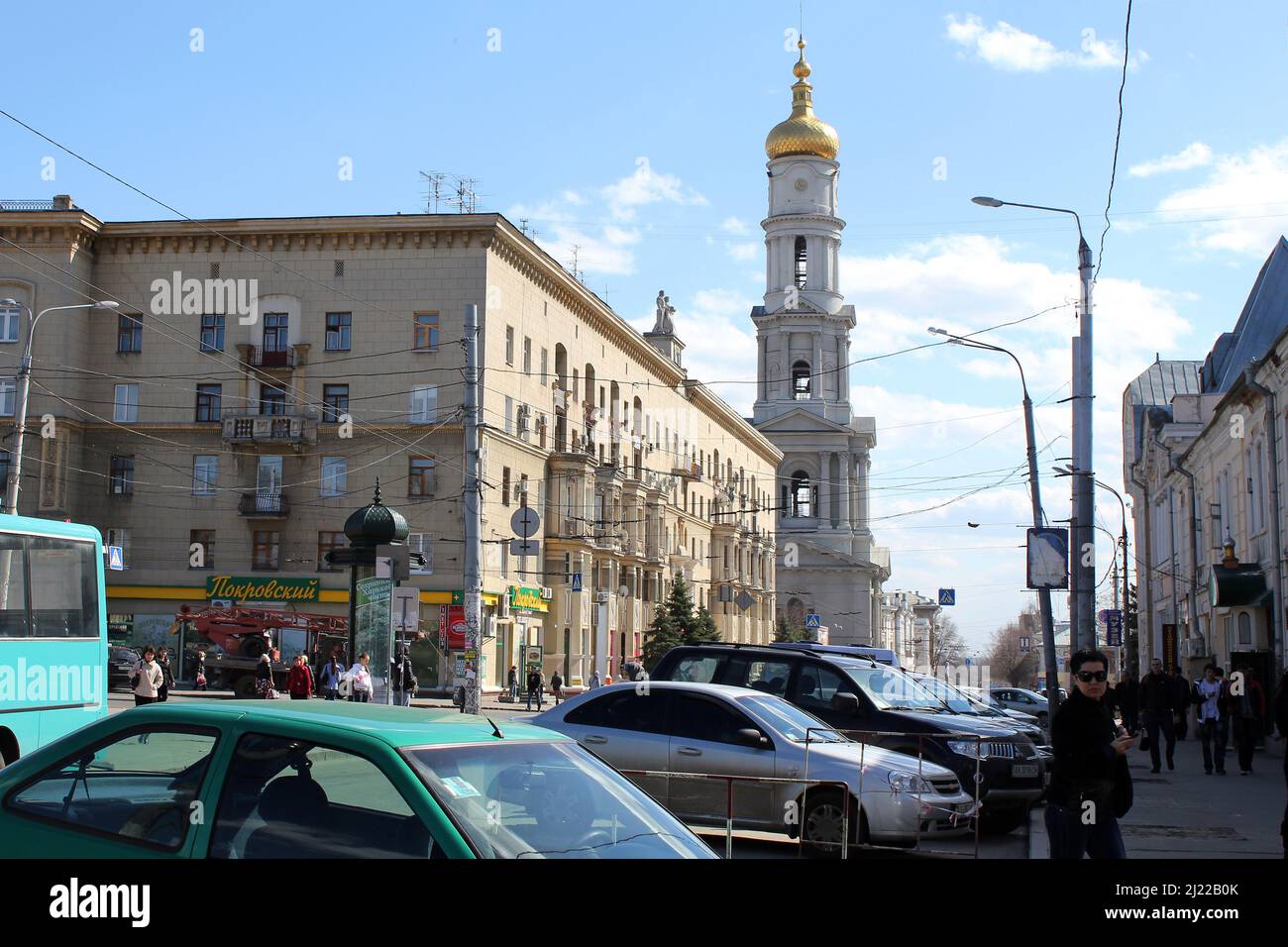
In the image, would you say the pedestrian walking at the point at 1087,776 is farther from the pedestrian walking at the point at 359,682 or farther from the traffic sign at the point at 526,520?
the traffic sign at the point at 526,520

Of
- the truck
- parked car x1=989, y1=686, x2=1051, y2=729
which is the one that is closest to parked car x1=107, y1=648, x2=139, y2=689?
the truck

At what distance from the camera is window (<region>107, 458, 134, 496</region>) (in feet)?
171

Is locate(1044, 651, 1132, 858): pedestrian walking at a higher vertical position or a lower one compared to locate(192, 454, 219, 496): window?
lower

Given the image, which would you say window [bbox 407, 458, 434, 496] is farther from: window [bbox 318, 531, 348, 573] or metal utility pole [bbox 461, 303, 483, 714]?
metal utility pole [bbox 461, 303, 483, 714]

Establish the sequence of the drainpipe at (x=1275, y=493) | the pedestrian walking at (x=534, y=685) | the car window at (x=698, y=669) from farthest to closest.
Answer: the pedestrian walking at (x=534, y=685) → the drainpipe at (x=1275, y=493) → the car window at (x=698, y=669)

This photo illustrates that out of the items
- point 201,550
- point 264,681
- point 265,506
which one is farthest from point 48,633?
point 201,550

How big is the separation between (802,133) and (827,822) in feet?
325

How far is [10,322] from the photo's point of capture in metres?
51.7

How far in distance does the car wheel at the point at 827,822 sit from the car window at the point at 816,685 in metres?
3.78

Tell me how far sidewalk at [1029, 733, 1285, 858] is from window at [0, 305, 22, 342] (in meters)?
42.6

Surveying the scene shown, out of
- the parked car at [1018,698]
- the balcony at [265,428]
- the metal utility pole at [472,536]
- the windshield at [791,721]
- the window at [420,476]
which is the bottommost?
the parked car at [1018,698]

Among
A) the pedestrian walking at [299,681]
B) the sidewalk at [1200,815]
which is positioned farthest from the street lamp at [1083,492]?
the pedestrian walking at [299,681]

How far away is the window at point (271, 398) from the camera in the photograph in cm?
5197
